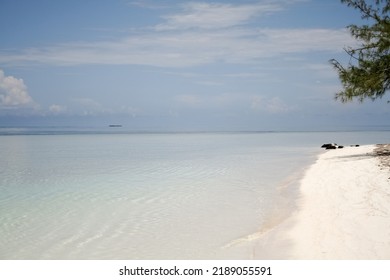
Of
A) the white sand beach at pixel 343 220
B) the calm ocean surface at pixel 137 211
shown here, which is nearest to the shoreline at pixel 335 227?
the white sand beach at pixel 343 220

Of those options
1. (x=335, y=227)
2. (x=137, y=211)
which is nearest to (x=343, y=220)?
(x=335, y=227)

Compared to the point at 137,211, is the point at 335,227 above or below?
above

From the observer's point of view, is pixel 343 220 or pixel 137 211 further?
pixel 137 211

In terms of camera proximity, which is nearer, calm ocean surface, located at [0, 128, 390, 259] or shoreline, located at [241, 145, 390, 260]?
shoreline, located at [241, 145, 390, 260]

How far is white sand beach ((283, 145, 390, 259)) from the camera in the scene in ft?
24.6

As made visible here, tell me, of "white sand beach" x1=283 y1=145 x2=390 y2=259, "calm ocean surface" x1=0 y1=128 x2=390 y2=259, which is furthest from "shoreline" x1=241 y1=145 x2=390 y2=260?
"calm ocean surface" x1=0 y1=128 x2=390 y2=259

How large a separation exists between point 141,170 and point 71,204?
868 cm

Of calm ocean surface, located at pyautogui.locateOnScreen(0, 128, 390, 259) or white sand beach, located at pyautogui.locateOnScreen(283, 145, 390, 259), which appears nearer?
white sand beach, located at pyautogui.locateOnScreen(283, 145, 390, 259)

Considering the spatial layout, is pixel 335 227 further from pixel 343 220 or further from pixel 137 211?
pixel 137 211

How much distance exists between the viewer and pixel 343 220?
31.0ft

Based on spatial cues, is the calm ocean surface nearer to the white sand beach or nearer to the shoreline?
the shoreline
